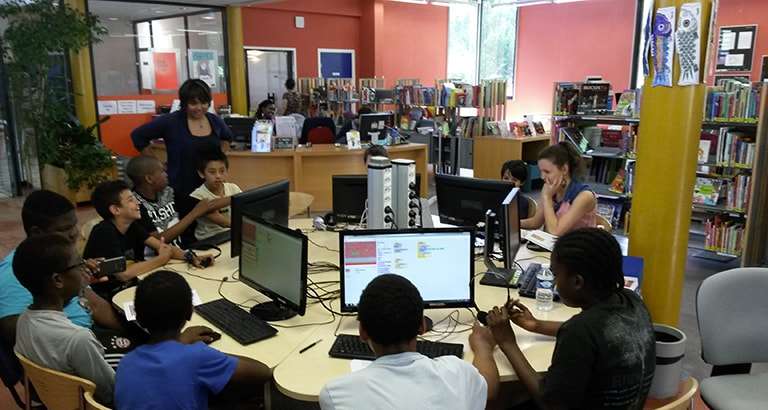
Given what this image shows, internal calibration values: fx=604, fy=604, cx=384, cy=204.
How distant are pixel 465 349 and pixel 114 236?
1.73m

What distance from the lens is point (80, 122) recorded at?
7.86 m

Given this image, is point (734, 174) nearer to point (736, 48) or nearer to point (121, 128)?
point (736, 48)

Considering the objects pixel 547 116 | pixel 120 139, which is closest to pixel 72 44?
pixel 120 139

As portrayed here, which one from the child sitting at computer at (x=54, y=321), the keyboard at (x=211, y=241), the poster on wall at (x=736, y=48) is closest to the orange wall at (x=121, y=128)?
the keyboard at (x=211, y=241)

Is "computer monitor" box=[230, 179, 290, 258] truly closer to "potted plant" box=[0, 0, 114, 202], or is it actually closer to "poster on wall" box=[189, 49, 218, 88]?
"potted plant" box=[0, 0, 114, 202]

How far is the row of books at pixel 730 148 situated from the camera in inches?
202

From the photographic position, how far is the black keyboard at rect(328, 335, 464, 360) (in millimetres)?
2074

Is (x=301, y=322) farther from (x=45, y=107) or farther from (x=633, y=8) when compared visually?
(x=633, y=8)

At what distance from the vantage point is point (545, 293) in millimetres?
2510

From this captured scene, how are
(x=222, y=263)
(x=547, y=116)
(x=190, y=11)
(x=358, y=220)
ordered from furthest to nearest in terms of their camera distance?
(x=547, y=116), (x=190, y=11), (x=358, y=220), (x=222, y=263)

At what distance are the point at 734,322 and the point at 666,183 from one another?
77 centimetres

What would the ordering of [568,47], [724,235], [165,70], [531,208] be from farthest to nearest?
[568,47] → [165,70] → [724,235] → [531,208]

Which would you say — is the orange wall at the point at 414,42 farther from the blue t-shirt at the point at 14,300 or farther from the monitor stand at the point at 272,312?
the blue t-shirt at the point at 14,300

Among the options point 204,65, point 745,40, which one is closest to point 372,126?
point 204,65
